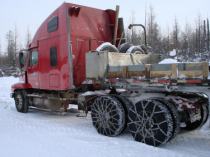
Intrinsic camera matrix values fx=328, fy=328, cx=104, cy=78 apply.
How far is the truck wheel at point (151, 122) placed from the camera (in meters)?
5.95

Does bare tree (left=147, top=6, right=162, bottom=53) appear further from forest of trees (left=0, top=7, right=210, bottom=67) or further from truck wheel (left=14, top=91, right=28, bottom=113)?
truck wheel (left=14, top=91, right=28, bottom=113)

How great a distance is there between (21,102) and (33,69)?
1.26 meters

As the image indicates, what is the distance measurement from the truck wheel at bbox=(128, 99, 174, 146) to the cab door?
465cm

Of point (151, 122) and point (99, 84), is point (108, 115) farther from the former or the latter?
point (151, 122)

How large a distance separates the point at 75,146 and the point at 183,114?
91.7 inches

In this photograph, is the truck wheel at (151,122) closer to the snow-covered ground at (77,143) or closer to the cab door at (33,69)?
the snow-covered ground at (77,143)

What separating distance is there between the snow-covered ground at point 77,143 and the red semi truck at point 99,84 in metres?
0.31

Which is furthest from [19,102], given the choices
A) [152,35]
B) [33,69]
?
[152,35]

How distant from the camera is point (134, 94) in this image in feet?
22.8

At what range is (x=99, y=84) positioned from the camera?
777 cm

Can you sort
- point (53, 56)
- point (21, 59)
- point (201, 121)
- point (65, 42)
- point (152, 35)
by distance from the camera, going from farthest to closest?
point (152, 35) → point (21, 59) → point (53, 56) → point (65, 42) → point (201, 121)

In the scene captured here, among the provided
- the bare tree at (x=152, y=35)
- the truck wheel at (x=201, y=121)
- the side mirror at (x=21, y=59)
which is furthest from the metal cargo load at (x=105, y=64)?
the bare tree at (x=152, y=35)

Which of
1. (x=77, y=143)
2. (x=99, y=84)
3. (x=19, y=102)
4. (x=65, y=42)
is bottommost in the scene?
(x=77, y=143)

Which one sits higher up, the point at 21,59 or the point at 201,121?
the point at 21,59
